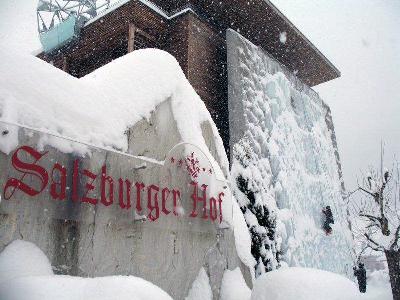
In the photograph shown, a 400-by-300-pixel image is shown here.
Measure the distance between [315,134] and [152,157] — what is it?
9682mm

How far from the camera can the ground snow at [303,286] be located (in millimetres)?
4051

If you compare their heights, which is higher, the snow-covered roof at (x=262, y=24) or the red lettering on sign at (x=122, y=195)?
the snow-covered roof at (x=262, y=24)

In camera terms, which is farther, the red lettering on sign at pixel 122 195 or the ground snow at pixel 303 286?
the red lettering on sign at pixel 122 195

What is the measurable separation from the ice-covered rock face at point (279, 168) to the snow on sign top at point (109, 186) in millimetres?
2779

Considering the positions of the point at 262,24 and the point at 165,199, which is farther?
the point at 262,24

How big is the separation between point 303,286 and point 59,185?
3088 mm

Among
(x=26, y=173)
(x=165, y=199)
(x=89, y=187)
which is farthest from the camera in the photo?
(x=165, y=199)

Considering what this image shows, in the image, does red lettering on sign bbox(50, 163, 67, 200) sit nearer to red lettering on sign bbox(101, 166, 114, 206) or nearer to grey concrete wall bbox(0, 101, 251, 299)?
grey concrete wall bbox(0, 101, 251, 299)

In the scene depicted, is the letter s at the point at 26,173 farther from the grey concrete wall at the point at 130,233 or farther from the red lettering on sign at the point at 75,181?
the red lettering on sign at the point at 75,181

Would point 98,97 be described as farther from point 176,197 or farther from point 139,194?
point 176,197

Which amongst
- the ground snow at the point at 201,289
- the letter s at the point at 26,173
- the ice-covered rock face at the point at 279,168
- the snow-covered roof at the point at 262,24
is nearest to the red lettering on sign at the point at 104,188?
the letter s at the point at 26,173

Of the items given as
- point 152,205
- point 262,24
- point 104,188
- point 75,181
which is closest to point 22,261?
point 75,181

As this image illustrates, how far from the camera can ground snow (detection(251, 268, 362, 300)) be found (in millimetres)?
4051

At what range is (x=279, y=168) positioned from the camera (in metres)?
10.0
